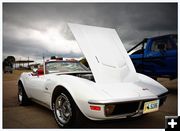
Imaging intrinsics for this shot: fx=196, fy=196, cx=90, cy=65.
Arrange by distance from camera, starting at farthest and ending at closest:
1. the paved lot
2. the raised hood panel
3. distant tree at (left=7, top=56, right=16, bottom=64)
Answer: distant tree at (left=7, top=56, right=16, bottom=64)
the paved lot
the raised hood panel

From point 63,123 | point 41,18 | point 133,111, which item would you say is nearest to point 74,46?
point 41,18

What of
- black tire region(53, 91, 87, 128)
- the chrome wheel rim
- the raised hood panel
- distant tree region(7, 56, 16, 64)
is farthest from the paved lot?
distant tree region(7, 56, 16, 64)

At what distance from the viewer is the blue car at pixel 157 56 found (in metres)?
4.14

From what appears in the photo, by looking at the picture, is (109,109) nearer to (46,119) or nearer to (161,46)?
(46,119)

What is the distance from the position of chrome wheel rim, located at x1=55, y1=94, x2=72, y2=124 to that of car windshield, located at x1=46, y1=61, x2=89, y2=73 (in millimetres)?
746

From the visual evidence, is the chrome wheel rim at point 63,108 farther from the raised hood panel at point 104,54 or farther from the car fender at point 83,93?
the raised hood panel at point 104,54

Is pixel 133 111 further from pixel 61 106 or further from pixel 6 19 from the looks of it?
pixel 6 19

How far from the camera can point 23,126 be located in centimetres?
267

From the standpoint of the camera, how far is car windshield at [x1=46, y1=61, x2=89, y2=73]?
3182 millimetres

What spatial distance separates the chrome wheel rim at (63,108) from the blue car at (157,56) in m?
2.66

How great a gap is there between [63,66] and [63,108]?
40.1 inches

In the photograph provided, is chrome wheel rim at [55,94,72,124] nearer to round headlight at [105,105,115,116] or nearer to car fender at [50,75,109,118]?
car fender at [50,75,109,118]

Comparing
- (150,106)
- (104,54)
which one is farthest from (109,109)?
(104,54)

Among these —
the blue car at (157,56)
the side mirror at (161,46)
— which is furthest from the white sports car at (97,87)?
the side mirror at (161,46)
